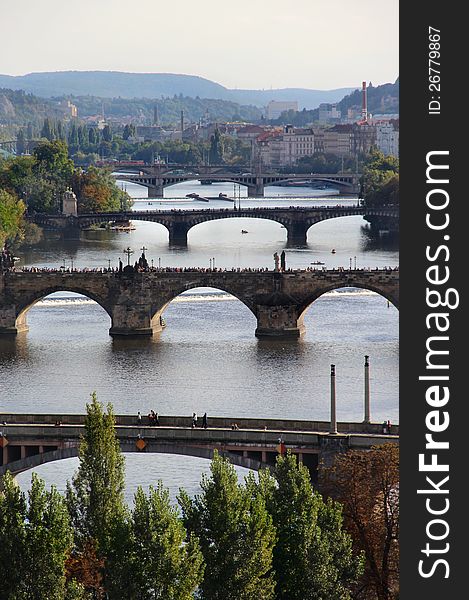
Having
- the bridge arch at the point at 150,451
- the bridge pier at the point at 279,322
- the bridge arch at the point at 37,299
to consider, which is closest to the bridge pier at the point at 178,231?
the bridge arch at the point at 37,299

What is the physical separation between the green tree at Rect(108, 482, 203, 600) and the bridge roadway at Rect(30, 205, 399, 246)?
183 feet

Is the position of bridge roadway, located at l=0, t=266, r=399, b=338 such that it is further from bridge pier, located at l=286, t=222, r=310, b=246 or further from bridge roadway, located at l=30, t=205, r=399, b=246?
bridge pier, located at l=286, t=222, r=310, b=246

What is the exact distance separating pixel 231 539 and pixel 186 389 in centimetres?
1806

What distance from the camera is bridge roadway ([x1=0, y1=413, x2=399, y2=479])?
2744cm

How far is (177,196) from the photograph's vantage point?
123 metres

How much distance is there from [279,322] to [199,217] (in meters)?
31.9

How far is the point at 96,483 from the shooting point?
24750mm

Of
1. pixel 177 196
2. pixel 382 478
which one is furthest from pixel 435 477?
pixel 177 196

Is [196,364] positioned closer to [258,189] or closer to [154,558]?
[154,558]

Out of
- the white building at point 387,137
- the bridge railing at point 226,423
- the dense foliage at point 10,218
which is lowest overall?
the white building at point 387,137

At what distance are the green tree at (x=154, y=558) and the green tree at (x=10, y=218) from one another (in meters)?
44.3

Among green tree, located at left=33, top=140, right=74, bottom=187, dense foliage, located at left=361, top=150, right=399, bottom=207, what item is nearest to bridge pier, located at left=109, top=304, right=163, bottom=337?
dense foliage, located at left=361, top=150, right=399, bottom=207

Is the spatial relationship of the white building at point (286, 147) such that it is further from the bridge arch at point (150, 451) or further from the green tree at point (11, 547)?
the green tree at point (11, 547)

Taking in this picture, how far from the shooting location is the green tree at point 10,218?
230 feet
